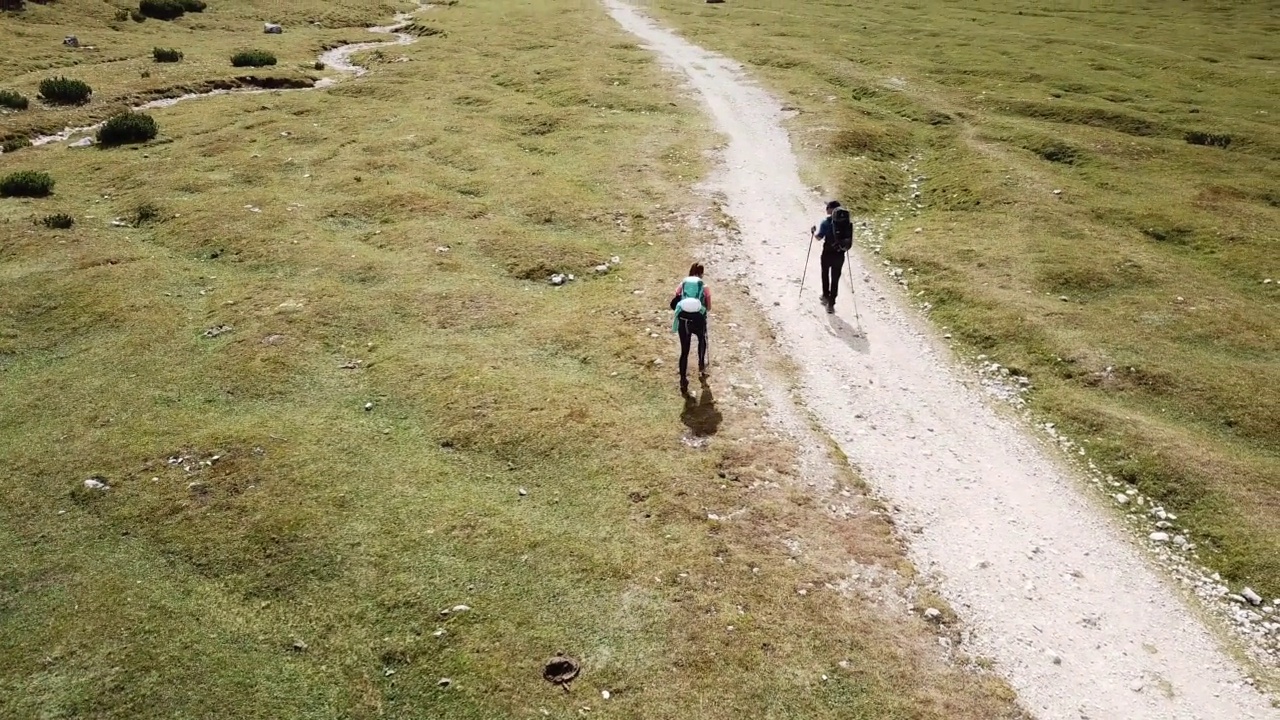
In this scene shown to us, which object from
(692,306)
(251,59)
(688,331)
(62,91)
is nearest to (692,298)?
(692,306)

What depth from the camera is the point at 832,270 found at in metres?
25.2

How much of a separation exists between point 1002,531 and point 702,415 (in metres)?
7.87

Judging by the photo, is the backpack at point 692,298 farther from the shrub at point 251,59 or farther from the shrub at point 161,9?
the shrub at point 161,9

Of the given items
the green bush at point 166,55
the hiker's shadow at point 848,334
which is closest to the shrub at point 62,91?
the green bush at point 166,55

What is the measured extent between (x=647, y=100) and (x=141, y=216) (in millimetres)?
32135

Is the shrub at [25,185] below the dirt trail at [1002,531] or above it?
above

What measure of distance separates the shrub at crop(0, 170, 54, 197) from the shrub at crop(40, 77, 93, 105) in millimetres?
17053

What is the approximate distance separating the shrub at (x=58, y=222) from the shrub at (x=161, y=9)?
59737 mm

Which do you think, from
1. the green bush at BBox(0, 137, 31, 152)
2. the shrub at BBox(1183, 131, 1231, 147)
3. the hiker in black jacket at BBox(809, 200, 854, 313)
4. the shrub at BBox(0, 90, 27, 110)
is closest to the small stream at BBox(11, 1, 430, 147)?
the green bush at BBox(0, 137, 31, 152)

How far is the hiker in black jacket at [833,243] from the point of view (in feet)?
80.1

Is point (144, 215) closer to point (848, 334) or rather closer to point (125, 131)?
point (125, 131)

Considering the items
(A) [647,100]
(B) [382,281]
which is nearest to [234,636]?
(B) [382,281]

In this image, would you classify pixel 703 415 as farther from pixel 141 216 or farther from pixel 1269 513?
pixel 141 216

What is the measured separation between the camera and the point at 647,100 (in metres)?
51.4
